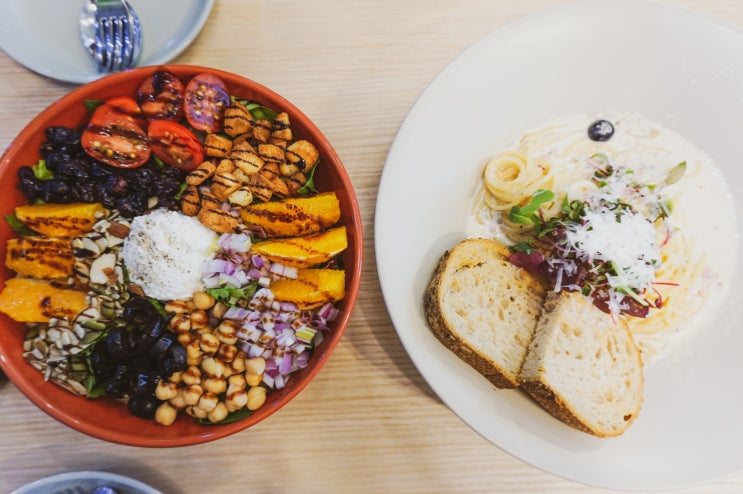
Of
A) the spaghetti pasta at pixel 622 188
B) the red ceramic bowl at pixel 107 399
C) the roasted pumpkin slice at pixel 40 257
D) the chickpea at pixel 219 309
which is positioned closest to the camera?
the red ceramic bowl at pixel 107 399

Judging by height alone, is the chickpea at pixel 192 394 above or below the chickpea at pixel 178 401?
above

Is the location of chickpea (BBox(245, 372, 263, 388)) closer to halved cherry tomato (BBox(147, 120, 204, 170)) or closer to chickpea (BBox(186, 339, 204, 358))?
chickpea (BBox(186, 339, 204, 358))

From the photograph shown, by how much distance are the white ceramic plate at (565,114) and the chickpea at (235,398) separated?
0.63 m

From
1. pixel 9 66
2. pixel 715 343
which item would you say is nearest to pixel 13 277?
Result: pixel 9 66

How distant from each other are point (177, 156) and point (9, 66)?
3.30 ft

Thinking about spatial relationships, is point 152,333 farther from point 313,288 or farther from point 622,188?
point 622,188

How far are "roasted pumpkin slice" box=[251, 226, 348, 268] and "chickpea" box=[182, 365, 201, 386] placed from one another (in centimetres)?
50

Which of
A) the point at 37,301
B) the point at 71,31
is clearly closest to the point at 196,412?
the point at 37,301

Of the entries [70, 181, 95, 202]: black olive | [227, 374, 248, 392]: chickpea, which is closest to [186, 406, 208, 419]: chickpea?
[227, 374, 248, 392]: chickpea

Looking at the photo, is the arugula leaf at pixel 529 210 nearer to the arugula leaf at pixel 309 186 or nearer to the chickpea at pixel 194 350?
the arugula leaf at pixel 309 186

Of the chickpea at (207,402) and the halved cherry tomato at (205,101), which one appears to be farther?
the halved cherry tomato at (205,101)

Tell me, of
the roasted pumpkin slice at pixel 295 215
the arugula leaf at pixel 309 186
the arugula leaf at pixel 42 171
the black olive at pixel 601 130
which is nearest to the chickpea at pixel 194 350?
the roasted pumpkin slice at pixel 295 215

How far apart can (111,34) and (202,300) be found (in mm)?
1217

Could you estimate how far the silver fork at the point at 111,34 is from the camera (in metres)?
2.18
